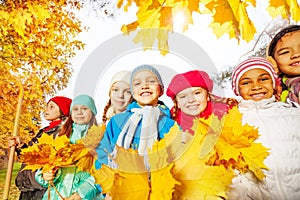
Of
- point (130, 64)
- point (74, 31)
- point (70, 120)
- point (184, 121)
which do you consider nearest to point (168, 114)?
point (184, 121)

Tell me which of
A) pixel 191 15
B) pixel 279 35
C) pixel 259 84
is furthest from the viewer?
pixel 279 35

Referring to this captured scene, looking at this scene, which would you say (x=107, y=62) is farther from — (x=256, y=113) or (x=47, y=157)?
(x=256, y=113)

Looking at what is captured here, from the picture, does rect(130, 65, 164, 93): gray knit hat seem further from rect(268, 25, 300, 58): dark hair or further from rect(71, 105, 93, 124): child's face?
rect(268, 25, 300, 58): dark hair

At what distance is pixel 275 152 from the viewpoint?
1.55m

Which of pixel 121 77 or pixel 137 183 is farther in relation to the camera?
pixel 121 77

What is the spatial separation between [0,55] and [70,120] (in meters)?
0.36

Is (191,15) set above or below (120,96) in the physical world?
above

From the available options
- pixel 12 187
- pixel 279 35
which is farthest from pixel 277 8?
pixel 12 187

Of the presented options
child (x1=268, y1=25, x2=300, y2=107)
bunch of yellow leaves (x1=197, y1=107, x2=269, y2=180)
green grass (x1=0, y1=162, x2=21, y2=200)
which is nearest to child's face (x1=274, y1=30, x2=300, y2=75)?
child (x1=268, y1=25, x2=300, y2=107)

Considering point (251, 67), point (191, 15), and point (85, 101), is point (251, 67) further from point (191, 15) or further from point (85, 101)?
point (85, 101)

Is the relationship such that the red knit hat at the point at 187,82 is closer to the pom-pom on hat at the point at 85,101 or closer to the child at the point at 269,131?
the child at the point at 269,131

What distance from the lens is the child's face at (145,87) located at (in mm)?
1513

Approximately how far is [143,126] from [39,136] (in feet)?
1.27

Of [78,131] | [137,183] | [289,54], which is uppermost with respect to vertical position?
[289,54]
